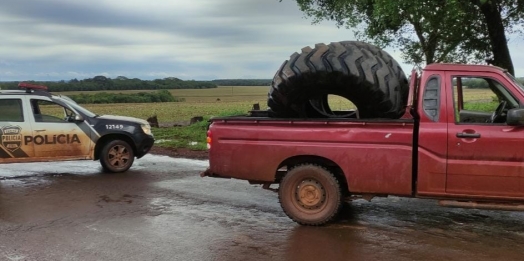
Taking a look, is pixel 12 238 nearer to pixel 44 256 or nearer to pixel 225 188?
pixel 44 256

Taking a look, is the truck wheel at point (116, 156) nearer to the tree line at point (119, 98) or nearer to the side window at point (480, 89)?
the side window at point (480, 89)

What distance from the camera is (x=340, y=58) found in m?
6.35

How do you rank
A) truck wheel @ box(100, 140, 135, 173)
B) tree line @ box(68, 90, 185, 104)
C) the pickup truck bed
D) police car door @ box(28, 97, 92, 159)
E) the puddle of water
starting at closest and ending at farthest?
1. the pickup truck bed
2. police car door @ box(28, 97, 92, 159)
3. truck wheel @ box(100, 140, 135, 173)
4. the puddle of water
5. tree line @ box(68, 90, 185, 104)

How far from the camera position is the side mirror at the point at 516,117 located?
553 centimetres

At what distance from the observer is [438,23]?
14938 mm

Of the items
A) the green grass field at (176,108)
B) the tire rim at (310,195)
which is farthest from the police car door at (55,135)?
the green grass field at (176,108)

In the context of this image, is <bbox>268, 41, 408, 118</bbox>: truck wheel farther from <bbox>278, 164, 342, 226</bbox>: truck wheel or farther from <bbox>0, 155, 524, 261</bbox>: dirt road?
<bbox>0, 155, 524, 261</bbox>: dirt road

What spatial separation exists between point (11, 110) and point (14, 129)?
1.33 feet

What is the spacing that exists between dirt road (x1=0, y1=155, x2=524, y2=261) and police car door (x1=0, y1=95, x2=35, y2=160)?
1.06m

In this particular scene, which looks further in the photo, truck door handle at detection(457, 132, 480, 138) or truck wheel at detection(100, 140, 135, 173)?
truck wheel at detection(100, 140, 135, 173)

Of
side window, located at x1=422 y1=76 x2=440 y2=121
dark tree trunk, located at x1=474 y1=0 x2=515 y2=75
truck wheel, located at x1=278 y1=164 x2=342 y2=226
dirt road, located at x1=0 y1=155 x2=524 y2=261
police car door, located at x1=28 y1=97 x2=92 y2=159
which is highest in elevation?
dark tree trunk, located at x1=474 y1=0 x2=515 y2=75

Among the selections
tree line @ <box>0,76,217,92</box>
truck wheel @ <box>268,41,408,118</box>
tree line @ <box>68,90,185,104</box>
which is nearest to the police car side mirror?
truck wheel @ <box>268,41,408,118</box>

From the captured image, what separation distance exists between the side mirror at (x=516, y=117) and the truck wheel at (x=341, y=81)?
1.31 metres

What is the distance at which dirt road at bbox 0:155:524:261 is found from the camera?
540 centimetres
